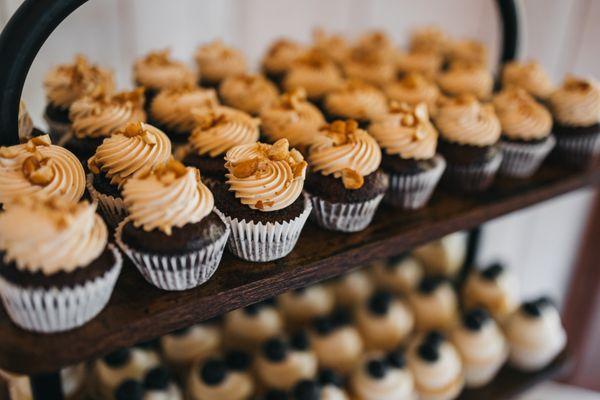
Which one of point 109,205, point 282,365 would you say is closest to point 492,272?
point 282,365

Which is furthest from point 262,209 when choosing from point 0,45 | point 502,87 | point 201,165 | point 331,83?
point 502,87

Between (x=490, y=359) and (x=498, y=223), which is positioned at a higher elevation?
(x=490, y=359)

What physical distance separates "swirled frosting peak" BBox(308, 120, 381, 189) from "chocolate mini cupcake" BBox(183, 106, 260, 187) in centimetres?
14

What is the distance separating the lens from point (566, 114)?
1.49 m

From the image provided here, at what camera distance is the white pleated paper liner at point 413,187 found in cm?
120

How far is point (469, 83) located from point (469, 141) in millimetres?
392

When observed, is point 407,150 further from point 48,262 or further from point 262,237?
point 48,262

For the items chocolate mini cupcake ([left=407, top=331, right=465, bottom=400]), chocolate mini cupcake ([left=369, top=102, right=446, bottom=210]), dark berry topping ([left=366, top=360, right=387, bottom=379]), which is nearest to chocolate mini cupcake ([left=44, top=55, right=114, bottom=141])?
chocolate mini cupcake ([left=369, top=102, right=446, bottom=210])

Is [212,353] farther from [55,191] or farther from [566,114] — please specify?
[566,114]

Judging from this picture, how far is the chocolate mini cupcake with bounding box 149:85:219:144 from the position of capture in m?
1.27

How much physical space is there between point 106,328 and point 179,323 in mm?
115

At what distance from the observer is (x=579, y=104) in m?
1.47

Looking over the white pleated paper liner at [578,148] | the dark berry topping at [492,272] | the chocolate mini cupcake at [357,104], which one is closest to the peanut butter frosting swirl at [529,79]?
the white pleated paper liner at [578,148]

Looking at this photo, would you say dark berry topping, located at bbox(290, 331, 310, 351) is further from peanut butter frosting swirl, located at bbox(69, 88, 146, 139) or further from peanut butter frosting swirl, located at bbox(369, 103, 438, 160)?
peanut butter frosting swirl, located at bbox(69, 88, 146, 139)
